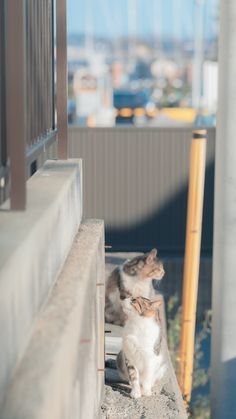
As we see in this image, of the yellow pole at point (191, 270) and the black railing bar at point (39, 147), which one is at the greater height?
the black railing bar at point (39, 147)

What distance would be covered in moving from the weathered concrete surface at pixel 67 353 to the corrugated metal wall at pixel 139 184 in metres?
9.06

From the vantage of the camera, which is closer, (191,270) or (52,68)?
(52,68)

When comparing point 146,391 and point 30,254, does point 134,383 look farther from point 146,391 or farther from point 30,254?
point 30,254

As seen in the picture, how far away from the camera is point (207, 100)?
137ft

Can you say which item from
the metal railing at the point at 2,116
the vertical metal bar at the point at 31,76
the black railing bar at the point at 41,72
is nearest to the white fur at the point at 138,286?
the black railing bar at the point at 41,72

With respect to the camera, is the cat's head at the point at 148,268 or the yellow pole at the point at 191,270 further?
the yellow pole at the point at 191,270

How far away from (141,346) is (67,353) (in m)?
2.63

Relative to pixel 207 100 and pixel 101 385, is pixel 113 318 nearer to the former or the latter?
pixel 101 385

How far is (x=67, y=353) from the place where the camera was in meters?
3.48

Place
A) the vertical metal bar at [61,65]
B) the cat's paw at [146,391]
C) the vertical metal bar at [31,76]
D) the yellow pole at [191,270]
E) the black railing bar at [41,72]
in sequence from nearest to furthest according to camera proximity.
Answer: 1. the vertical metal bar at [31,76]
2. the black railing bar at [41,72]
3. the cat's paw at [146,391]
4. the vertical metal bar at [61,65]
5. the yellow pole at [191,270]

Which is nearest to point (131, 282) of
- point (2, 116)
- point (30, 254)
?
point (2, 116)

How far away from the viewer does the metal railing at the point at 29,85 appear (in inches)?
155

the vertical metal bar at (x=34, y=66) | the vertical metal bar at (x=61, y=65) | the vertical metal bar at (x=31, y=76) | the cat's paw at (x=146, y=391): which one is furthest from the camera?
the vertical metal bar at (x=61, y=65)

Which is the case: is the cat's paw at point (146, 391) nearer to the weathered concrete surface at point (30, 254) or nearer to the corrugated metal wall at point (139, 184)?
the weathered concrete surface at point (30, 254)
